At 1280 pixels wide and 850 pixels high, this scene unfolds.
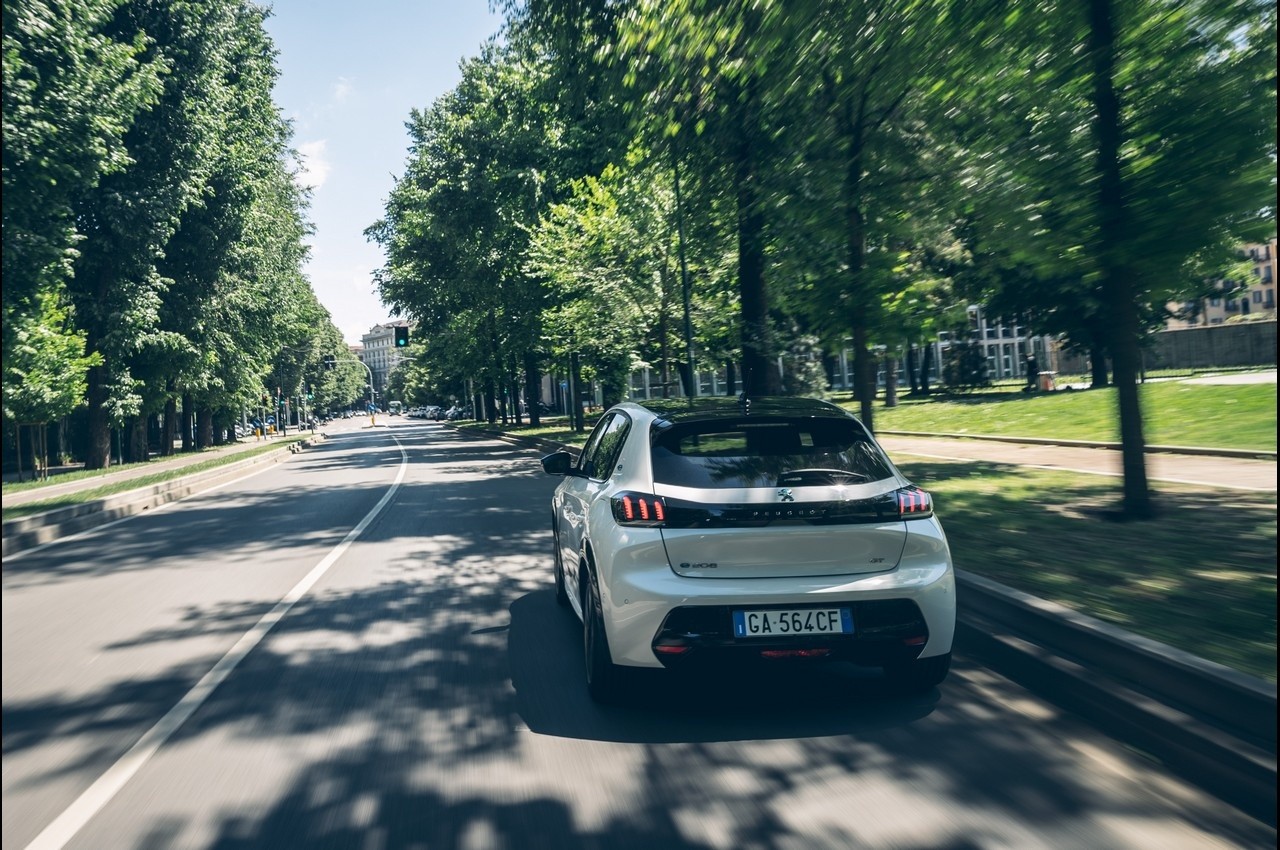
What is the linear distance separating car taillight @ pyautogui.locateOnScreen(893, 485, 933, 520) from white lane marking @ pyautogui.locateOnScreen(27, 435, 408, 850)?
11.6 feet

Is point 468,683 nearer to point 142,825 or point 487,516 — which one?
point 142,825

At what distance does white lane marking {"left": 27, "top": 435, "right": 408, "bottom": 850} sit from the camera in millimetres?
3641

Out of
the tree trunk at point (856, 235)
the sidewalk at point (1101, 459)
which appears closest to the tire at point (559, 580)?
the tree trunk at point (856, 235)

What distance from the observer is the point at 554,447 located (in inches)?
1211

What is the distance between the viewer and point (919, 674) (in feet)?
16.5

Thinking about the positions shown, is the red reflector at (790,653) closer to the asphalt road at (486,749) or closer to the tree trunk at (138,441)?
the asphalt road at (486,749)

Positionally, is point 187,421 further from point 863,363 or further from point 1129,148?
point 1129,148

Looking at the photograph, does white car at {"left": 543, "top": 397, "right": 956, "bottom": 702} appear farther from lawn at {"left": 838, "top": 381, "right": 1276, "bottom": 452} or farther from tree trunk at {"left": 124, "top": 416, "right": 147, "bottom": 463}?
tree trunk at {"left": 124, "top": 416, "right": 147, "bottom": 463}

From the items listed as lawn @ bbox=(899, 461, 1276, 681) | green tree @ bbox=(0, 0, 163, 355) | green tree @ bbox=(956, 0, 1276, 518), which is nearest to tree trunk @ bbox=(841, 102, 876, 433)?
green tree @ bbox=(956, 0, 1276, 518)

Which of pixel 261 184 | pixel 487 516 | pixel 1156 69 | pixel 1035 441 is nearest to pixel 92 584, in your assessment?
pixel 487 516

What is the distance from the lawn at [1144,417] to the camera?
1794 centimetres

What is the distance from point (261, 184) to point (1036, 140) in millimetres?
31390

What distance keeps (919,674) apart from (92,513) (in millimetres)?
15811

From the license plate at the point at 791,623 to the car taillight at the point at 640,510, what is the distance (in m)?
0.57
